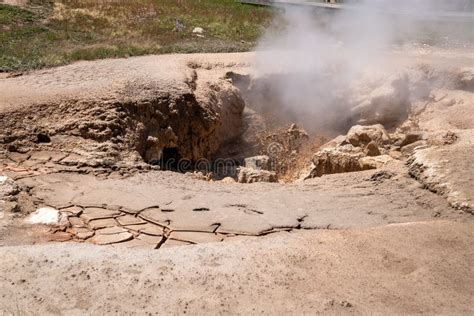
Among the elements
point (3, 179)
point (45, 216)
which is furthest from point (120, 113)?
point (45, 216)

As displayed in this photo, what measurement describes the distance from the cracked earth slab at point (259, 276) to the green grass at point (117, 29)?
6.00 m

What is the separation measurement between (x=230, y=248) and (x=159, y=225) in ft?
2.55

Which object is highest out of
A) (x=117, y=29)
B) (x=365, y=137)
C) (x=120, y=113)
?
(x=117, y=29)

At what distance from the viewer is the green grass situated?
9656 mm

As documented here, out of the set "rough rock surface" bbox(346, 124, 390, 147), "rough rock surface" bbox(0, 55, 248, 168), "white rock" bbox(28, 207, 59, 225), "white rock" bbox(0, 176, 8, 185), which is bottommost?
"white rock" bbox(28, 207, 59, 225)

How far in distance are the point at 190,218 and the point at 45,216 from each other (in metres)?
1.07

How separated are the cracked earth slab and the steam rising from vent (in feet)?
16.6

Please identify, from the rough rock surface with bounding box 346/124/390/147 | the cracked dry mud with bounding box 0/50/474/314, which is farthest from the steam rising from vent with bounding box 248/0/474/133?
the cracked dry mud with bounding box 0/50/474/314

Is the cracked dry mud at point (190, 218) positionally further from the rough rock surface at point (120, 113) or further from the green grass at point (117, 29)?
the green grass at point (117, 29)

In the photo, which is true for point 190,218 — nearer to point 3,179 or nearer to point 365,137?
point 3,179

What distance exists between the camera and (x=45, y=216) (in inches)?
154

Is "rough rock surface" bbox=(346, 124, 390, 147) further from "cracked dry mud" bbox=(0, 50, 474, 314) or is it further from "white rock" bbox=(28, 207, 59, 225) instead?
"white rock" bbox=(28, 207, 59, 225)

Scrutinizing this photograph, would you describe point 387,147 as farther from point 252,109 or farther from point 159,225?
point 159,225

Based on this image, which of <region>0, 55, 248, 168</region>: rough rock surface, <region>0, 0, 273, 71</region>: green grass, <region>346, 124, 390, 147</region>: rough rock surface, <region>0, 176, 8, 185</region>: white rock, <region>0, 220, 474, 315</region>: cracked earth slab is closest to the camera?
<region>0, 220, 474, 315</region>: cracked earth slab
